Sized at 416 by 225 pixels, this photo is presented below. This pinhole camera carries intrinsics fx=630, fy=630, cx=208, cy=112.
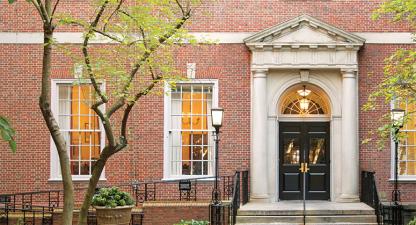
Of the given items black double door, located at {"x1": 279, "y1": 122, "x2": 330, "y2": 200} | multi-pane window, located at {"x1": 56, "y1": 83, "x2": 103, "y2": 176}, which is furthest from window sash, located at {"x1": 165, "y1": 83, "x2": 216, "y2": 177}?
multi-pane window, located at {"x1": 56, "y1": 83, "x2": 103, "y2": 176}

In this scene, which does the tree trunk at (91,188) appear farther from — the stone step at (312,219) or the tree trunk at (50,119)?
the stone step at (312,219)

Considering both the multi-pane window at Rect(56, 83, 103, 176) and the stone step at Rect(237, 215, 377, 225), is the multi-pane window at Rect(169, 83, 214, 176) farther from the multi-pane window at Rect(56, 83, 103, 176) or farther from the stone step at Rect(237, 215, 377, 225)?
the stone step at Rect(237, 215, 377, 225)

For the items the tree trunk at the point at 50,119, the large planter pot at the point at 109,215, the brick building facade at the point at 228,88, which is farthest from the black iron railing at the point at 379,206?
the tree trunk at the point at 50,119

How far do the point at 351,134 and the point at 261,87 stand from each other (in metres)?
2.90

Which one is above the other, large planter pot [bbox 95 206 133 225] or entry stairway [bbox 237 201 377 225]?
large planter pot [bbox 95 206 133 225]

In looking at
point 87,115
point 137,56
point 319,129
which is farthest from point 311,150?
point 137,56

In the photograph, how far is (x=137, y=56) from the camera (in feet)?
42.0

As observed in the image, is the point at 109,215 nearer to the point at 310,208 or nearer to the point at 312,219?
the point at 312,219

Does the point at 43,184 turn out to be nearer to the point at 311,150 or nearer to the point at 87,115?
the point at 87,115

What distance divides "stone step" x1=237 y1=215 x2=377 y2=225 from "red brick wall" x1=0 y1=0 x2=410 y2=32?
568cm

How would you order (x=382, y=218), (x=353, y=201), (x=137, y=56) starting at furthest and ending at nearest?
1. (x=353, y=201)
2. (x=382, y=218)
3. (x=137, y=56)

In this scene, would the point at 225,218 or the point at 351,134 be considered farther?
the point at 351,134

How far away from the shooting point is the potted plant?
14.0m

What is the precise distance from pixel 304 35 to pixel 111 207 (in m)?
7.74
